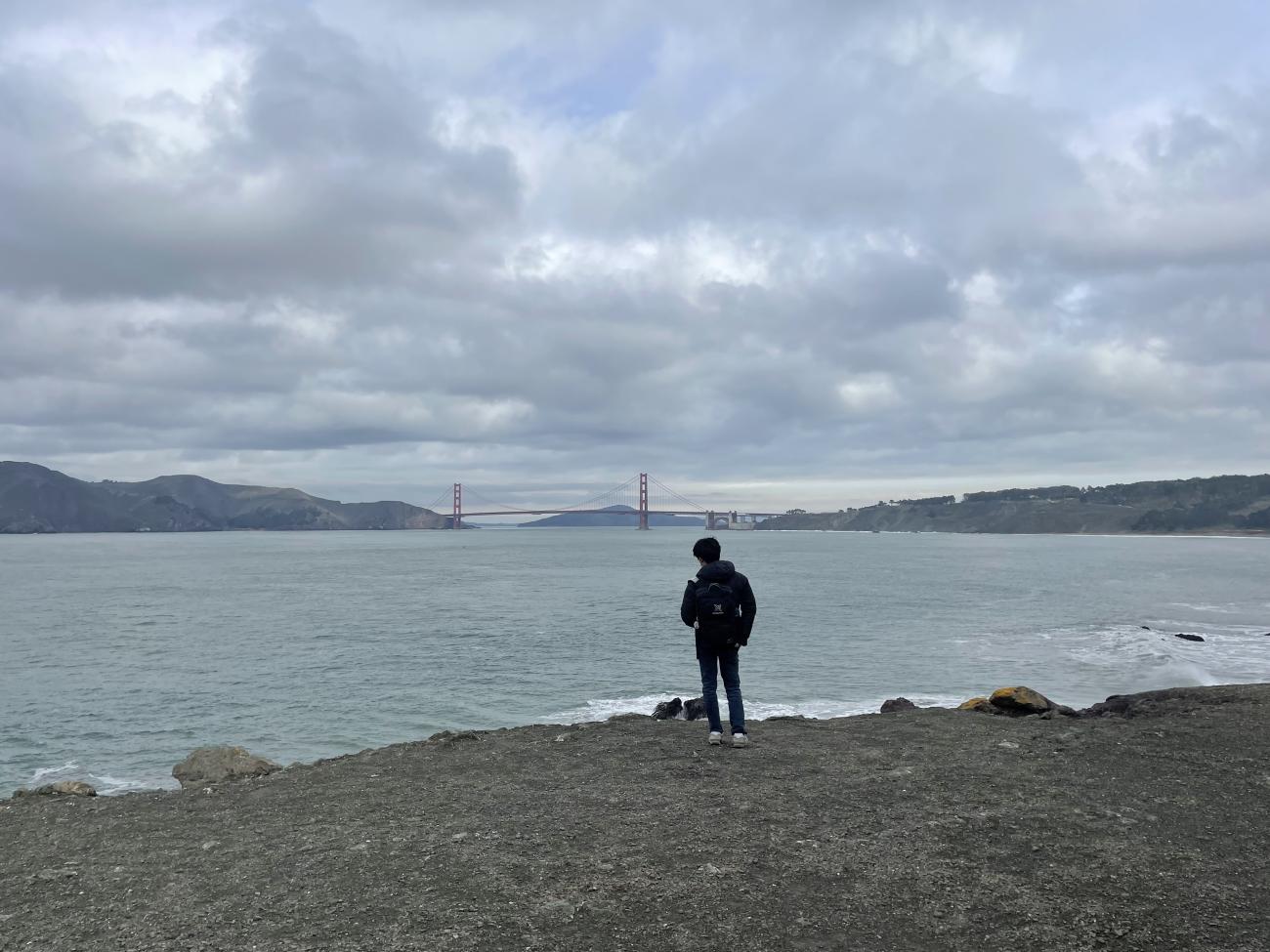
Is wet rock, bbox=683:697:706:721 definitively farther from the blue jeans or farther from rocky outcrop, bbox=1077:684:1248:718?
the blue jeans

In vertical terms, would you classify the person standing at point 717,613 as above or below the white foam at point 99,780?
above

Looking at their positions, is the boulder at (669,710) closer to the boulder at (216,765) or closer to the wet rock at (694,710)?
the wet rock at (694,710)

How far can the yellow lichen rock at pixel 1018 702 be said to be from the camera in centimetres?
1271

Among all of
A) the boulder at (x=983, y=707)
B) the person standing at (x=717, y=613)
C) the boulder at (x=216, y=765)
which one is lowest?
the boulder at (x=216, y=765)

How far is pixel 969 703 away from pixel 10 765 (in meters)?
18.2

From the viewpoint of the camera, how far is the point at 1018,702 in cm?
1275

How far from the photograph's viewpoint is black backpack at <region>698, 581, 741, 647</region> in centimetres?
859

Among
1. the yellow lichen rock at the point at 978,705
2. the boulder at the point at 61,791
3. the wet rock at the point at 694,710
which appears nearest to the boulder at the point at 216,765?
the boulder at the point at 61,791

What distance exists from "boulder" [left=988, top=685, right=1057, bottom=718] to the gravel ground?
336 centimetres

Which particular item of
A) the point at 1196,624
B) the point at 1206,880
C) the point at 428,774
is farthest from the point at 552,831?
the point at 1196,624

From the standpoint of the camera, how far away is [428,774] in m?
8.46

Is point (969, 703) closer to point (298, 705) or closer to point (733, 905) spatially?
point (733, 905)

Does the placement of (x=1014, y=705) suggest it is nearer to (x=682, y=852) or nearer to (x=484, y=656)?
(x=682, y=852)

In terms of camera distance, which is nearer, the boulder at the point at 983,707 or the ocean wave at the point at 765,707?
the boulder at the point at 983,707
